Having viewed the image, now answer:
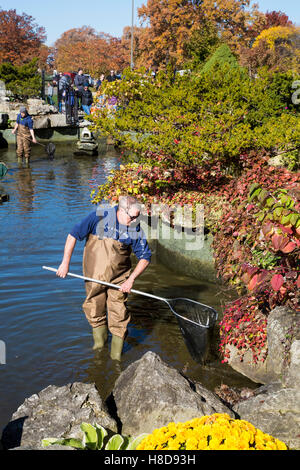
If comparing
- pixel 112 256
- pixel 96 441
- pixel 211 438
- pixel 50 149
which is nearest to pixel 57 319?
pixel 112 256

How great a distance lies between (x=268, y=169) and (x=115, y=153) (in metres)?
14.6

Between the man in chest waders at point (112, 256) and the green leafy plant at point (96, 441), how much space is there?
84.4 inches

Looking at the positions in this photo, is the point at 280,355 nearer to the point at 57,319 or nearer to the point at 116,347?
the point at 116,347

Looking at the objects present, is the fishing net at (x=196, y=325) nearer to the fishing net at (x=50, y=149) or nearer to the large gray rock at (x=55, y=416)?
the large gray rock at (x=55, y=416)

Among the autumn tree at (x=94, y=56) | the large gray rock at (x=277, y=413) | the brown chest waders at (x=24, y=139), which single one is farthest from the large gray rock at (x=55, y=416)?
the autumn tree at (x=94, y=56)

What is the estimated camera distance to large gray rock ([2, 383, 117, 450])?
4078mm

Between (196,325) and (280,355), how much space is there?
3.18 feet

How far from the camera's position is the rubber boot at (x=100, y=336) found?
600cm

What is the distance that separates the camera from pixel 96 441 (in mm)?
3586

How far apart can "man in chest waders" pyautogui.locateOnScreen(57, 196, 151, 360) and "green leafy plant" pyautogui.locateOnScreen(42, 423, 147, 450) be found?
214 cm

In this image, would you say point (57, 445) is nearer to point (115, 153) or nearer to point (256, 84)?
point (256, 84)

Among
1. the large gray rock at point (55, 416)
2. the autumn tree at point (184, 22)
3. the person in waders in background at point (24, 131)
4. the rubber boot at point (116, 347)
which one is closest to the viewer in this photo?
the large gray rock at point (55, 416)

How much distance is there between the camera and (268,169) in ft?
27.9

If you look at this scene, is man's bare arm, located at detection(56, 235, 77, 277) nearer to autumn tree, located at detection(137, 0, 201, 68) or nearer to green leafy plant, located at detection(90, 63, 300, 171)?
green leafy plant, located at detection(90, 63, 300, 171)
